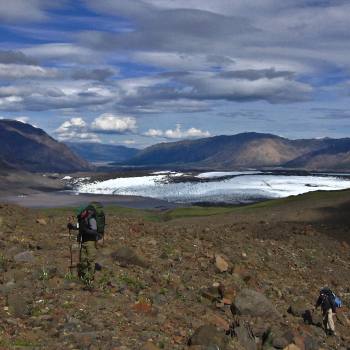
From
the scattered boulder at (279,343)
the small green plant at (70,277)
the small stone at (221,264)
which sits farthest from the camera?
the small stone at (221,264)

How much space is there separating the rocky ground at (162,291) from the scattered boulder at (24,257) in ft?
0.28

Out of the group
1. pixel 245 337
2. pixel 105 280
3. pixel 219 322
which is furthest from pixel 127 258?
pixel 245 337

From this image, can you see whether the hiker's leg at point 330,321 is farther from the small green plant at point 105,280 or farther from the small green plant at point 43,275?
the small green plant at point 43,275

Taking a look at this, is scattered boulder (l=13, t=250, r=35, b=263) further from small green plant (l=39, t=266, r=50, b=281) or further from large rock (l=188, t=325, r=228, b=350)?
large rock (l=188, t=325, r=228, b=350)

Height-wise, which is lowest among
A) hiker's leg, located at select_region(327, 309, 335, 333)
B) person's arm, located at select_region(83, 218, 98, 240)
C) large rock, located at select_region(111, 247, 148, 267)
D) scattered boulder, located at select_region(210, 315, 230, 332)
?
hiker's leg, located at select_region(327, 309, 335, 333)

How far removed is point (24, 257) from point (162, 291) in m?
5.89

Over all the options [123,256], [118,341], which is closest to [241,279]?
[123,256]

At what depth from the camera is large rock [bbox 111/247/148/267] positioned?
23.5 m

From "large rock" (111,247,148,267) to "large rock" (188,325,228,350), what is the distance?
7725 mm

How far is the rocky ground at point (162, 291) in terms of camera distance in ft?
52.0

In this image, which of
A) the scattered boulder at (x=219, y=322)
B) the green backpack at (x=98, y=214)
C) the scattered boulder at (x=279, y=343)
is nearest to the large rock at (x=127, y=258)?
the green backpack at (x=98, y=214)

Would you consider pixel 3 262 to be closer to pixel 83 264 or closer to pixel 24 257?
pixel 24 257

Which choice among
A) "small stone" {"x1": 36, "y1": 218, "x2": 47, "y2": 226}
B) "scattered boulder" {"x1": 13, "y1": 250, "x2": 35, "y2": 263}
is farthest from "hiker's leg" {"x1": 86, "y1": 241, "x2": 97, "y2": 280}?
"small stone" {"x1": 36, "y1": 218, "x2": 47, "y2": 226}

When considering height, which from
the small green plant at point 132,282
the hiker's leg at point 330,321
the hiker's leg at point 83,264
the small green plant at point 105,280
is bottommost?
the hiker's leg at point 330,321
